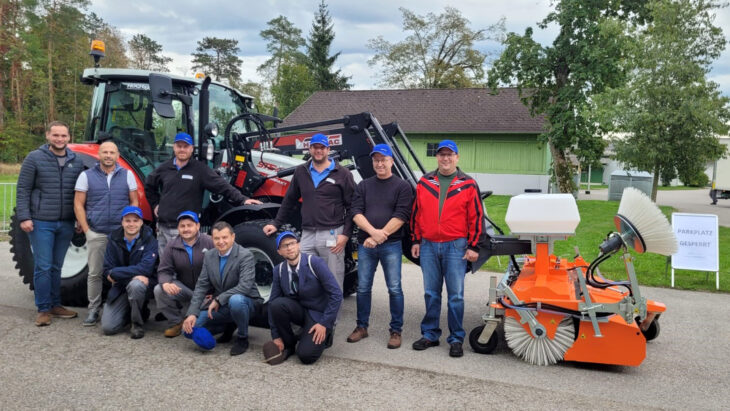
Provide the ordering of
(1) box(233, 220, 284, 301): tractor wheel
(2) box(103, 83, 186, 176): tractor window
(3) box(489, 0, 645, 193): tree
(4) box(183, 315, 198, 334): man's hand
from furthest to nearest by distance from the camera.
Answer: (3) box(489, 0, 645, 193): tree < (2) box(103, 83, 186, 176): tractor window < (1) box(233, 220, 284, 301): tractor wheel < (4) box(183, 315, 198, 334): man's hand

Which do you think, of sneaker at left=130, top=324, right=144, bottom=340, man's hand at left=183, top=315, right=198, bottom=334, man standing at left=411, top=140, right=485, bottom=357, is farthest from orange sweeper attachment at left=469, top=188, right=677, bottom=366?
sneaker at left=130, top=324, right=144, bottom=340

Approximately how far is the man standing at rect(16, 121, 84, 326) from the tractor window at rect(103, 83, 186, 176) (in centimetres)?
70

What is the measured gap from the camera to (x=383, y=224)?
4.73 metres

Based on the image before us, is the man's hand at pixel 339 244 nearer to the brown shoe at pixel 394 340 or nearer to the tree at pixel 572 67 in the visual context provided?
the brown shoe at pixel 394 340

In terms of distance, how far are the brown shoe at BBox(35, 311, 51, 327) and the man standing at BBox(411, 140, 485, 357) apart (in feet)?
11.3

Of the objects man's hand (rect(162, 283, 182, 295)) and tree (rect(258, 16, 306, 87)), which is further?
tree (rect(258, 16, 306, 87))

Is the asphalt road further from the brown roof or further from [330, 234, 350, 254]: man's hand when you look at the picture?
the brown roof

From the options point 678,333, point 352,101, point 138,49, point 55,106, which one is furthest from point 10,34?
point 678,333

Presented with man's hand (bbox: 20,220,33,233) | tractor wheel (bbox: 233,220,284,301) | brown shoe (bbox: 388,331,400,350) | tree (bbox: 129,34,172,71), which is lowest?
brown shoe (bbox: 388,331,400,350)

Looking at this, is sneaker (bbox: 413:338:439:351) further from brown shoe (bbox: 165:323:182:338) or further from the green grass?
the green grass

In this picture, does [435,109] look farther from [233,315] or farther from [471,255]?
[233,315]

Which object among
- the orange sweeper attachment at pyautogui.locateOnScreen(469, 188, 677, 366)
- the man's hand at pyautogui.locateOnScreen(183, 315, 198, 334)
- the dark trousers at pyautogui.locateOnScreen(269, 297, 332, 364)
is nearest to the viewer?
the orange sweeper attachment at pyautogui.locateOnScreen(469, 188, 677, 366)

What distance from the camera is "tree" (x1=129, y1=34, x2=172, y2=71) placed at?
4412cm

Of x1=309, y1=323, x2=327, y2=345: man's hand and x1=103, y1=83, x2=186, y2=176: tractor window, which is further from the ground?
x1=103, y1=83, x2=186, y2=176: tractor window
